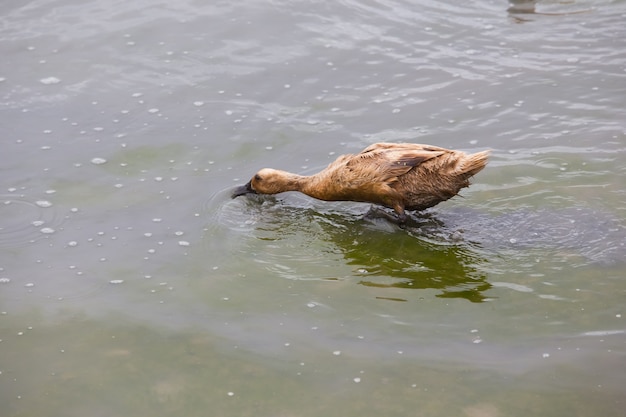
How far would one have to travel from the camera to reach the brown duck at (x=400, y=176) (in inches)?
296

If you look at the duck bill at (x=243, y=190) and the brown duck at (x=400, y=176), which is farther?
the duck bill at (x=243, y=190)

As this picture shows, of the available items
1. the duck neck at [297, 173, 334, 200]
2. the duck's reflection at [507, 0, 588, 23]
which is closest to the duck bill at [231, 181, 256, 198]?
the duck neck at [297, 173, 334, 200]

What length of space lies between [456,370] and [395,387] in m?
0.46

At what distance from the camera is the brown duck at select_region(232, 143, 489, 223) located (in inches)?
296

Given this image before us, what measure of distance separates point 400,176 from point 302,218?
1.22 m

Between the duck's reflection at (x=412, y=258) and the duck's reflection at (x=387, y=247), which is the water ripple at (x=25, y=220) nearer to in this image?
the duck's reflection at (x=387, y=247)

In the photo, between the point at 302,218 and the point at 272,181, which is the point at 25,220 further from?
the point at 302,218

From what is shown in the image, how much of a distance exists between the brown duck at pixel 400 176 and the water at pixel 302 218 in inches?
12.9

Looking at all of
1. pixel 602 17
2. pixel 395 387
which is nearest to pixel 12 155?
pixel 395 387

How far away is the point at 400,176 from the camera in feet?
25.5

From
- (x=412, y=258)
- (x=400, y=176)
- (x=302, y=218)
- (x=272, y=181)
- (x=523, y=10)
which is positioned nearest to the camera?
(x=412, y=258)

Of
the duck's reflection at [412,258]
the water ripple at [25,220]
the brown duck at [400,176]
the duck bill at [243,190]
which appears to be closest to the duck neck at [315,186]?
the brown duck at [400,176]

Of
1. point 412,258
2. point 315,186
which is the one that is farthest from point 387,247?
point 315,186

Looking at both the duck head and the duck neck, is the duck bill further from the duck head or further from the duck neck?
the duck neck
